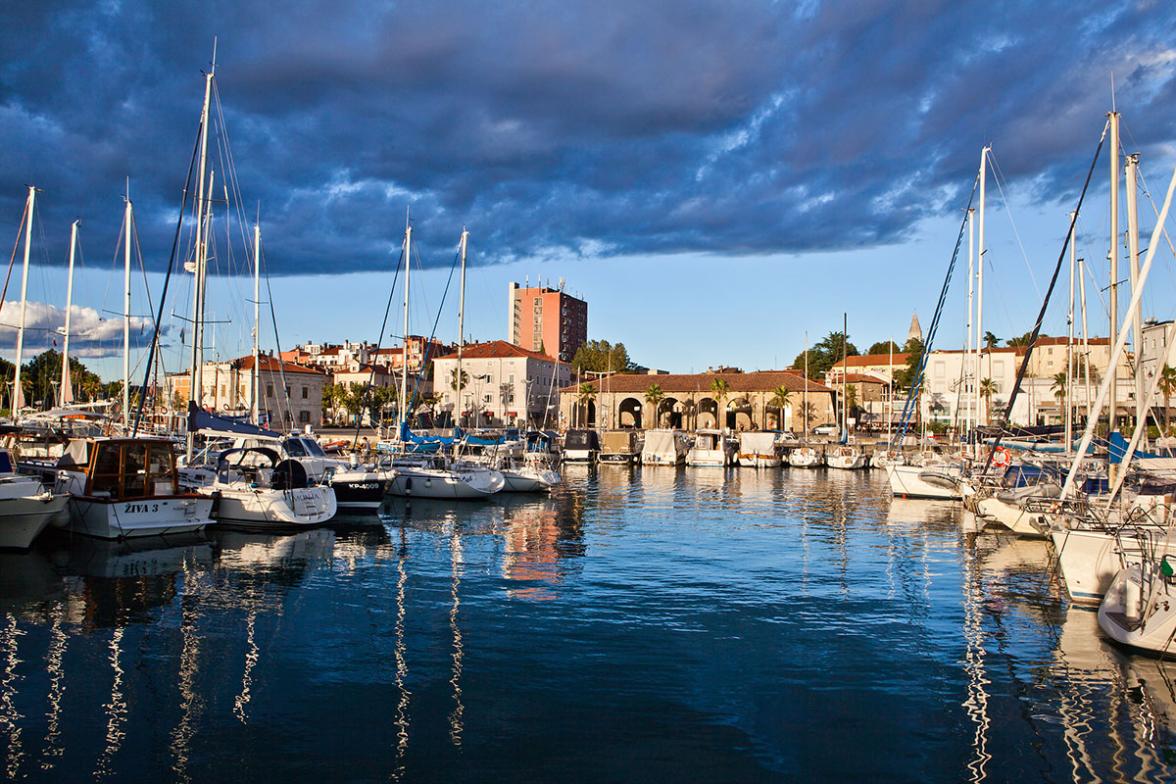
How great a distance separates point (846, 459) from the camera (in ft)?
251

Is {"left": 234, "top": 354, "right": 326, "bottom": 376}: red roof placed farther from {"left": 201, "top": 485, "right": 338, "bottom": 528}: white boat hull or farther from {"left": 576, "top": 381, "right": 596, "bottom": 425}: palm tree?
{"left": 201, "top": 485, "right": 338, "bottom": 528}: white boat hull

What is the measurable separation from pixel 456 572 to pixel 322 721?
37.8ft

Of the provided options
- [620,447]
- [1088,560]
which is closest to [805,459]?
[620,447]

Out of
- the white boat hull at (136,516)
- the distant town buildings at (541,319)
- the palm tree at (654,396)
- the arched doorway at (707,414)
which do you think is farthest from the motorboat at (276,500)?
the distant town buildings at (541,319)

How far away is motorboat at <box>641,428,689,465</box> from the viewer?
80.4 m

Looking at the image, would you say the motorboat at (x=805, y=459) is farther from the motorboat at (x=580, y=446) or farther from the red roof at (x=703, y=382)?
the red roof at (x=703, y=382)

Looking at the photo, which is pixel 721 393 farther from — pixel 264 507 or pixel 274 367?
pixel 264 507

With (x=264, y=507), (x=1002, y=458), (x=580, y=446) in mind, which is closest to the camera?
(x=264, y=507)

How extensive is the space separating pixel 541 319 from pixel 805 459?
112 metres

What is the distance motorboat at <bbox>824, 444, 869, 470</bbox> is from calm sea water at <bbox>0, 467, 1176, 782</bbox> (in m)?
49.6

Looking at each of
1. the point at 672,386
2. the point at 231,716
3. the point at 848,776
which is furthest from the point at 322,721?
the point at 672,386

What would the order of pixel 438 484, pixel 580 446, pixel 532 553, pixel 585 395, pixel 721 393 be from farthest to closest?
1. pixel 585 395
2. pixel 721 393
3. pixel 580 446
4. pixel 438 484
5. pixel 532 553

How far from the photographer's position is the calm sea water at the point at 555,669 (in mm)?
10758

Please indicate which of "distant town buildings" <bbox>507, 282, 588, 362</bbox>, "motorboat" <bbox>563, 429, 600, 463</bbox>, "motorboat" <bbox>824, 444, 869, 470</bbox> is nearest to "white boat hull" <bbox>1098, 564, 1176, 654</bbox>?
"motorboat" <bbox>824, 444, 869, 470</bbox>
